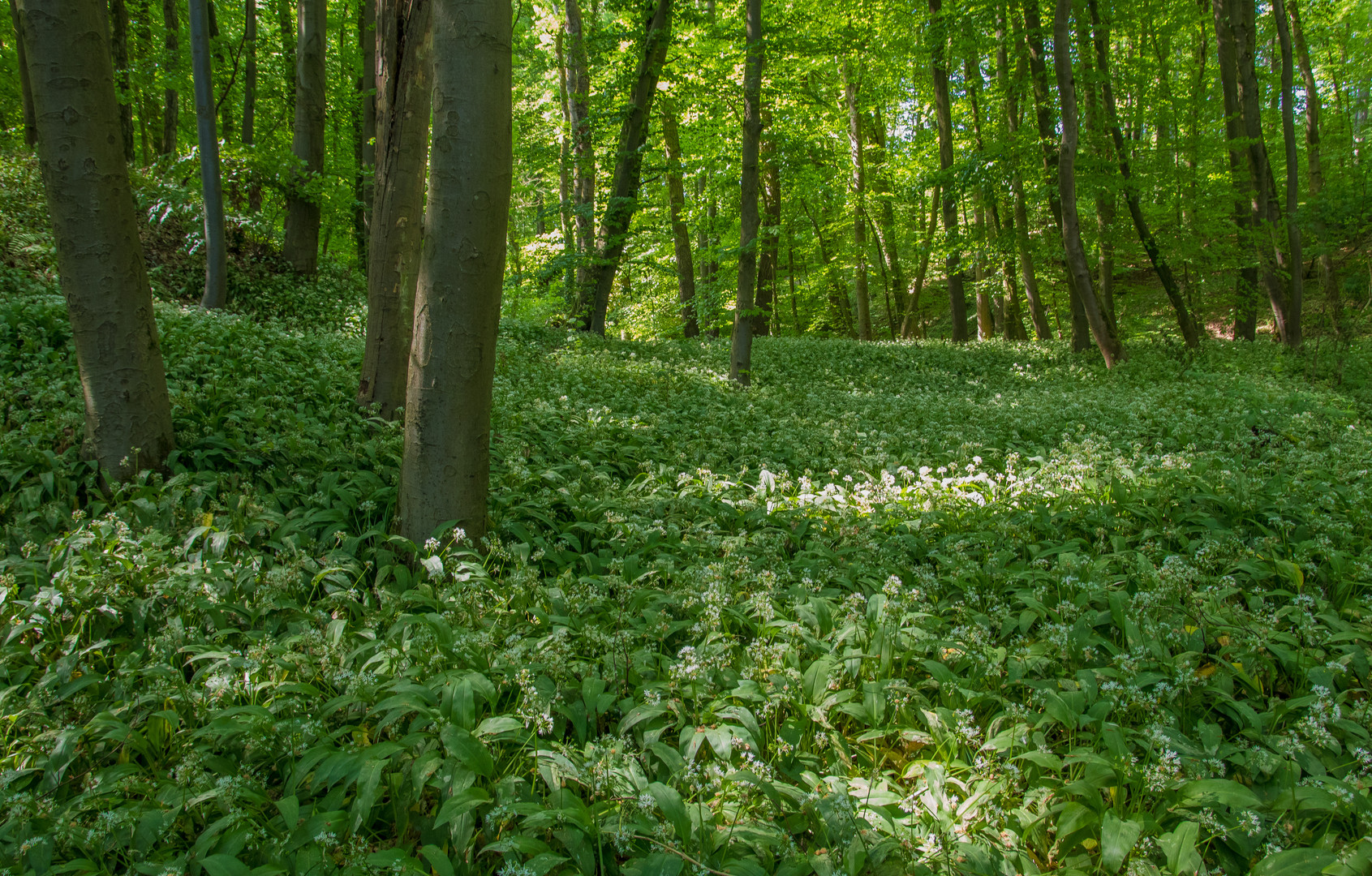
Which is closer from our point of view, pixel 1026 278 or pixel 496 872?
pixel 496 872

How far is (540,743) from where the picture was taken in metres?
2.65

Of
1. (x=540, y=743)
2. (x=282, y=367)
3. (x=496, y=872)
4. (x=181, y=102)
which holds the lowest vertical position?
(x=496, y=872)

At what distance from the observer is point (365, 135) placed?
1282 cm

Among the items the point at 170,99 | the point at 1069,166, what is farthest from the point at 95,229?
the point at 170,99

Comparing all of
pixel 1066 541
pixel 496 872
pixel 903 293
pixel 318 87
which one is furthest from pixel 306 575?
pixel 903 293

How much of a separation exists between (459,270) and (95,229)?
271 cm

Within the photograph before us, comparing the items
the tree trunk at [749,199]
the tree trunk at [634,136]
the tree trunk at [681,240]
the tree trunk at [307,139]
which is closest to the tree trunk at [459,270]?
the tree trunk at [749,199]

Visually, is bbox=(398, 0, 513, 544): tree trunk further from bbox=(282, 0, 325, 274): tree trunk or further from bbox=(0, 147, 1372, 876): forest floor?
bbox=(282, 0, 325, 274): tree trunk

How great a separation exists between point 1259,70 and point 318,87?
67.8 ft

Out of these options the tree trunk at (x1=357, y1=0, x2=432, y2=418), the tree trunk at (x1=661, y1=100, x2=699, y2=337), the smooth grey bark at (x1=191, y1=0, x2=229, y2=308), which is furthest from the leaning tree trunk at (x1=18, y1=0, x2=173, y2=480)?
the tree trunk at (x1=661, y1=100, x2=699, y2=337)

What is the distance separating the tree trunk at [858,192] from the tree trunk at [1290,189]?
942 centimetres

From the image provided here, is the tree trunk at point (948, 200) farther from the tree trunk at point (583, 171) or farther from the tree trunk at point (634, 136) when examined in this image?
the tree trunk at point (583, 171)

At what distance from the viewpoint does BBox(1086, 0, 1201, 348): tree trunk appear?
1396cm

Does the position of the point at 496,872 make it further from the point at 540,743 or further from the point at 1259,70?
the point at 1259,70
